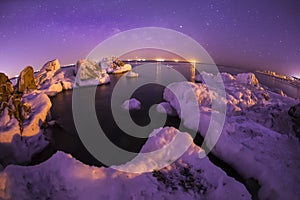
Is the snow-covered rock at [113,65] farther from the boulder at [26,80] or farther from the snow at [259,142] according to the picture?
the snow at [259,142]

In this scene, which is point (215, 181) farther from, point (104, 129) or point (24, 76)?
point (24, 76)

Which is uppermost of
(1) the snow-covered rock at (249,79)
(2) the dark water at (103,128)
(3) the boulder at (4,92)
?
(3) the boulder at (4,92)

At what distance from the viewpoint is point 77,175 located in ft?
11.4

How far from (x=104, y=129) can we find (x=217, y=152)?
5138 millimetres

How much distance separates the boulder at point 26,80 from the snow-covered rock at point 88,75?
4.99 m

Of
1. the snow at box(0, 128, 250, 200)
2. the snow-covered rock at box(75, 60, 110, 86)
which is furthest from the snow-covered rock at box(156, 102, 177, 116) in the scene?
the snow-covered rock at box(75, 60, 110, 86)

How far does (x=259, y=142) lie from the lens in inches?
222

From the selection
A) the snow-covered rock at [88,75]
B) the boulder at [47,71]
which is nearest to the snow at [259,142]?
the snow-covered rock at [88,75]

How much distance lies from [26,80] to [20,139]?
848cm

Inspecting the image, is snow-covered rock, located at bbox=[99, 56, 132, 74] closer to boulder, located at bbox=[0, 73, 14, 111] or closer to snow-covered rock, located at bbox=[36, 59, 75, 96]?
snow-covered rock, located at bbox=[36, 59, 75, 96]

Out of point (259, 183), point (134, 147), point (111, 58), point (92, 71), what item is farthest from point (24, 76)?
point (111, 58)

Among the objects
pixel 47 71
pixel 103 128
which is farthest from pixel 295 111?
pixel 47 71

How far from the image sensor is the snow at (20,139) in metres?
5.39

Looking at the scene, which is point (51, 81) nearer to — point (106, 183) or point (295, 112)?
point (106, 183)
